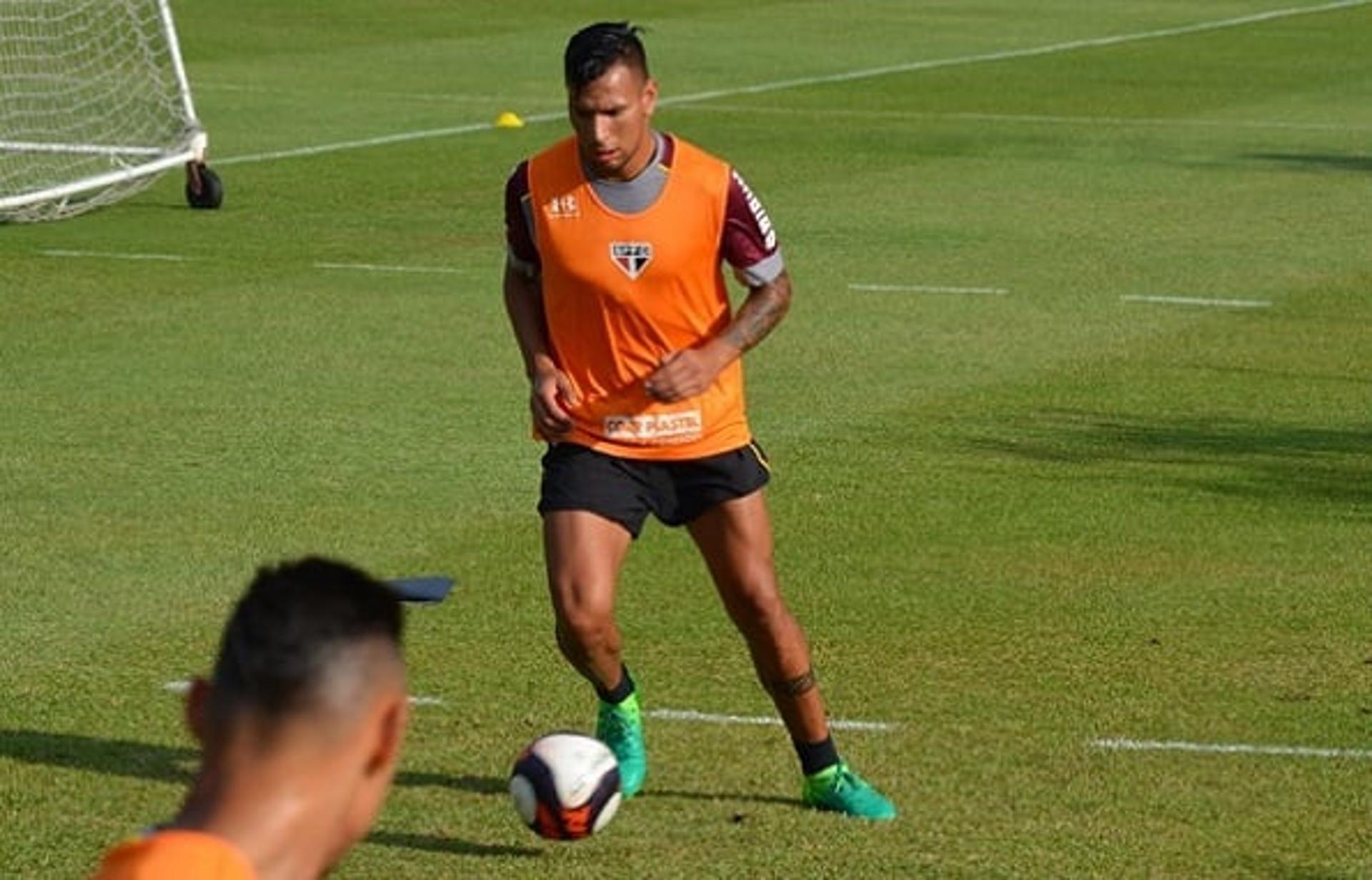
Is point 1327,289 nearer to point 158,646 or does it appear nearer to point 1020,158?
point 1020,158

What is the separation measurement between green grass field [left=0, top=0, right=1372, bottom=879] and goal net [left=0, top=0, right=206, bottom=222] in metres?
0.54

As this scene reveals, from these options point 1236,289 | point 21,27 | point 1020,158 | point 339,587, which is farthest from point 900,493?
point 21,27

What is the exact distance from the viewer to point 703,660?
37.4 feet

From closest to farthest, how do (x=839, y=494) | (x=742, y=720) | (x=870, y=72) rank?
(x=742, y=720)
(x=839, y=494)
(x=870, y=72)

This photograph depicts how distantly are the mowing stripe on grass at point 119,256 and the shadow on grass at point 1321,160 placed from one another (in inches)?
386

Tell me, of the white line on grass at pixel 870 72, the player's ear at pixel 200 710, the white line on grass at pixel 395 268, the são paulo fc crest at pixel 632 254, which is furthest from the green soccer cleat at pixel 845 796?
the white line on grass at pixel 870 72

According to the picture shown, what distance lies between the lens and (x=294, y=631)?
4.15 m

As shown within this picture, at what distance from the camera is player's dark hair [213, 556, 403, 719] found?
4.06 m

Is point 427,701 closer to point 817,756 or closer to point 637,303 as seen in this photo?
point 817,756

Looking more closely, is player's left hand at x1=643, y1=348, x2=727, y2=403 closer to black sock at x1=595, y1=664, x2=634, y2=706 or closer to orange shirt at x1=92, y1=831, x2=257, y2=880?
black sock at x1=595, y1=664, x2=634, y2=706

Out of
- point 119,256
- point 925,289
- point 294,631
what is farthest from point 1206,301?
point 294,631

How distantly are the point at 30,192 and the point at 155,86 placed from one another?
12.0ft

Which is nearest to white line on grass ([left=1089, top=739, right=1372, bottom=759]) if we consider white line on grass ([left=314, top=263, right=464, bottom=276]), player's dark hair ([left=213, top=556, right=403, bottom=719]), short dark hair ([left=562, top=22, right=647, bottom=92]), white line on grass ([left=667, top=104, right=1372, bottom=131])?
short dark hair ([left=562, top=22, right=647, bottom=92])

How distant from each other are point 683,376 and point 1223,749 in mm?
2180
